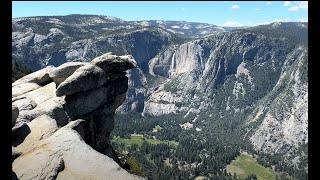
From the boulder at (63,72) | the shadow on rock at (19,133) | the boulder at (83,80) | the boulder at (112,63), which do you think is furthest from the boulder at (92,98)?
the shadow on rock at (19,133)

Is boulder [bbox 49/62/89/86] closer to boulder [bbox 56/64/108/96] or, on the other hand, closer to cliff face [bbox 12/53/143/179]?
cliff face [bbox 12/53/143/179]

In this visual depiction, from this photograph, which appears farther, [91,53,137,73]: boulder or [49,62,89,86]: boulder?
[91,53,137,73]: boulder

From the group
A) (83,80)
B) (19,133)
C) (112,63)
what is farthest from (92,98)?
(19,133)

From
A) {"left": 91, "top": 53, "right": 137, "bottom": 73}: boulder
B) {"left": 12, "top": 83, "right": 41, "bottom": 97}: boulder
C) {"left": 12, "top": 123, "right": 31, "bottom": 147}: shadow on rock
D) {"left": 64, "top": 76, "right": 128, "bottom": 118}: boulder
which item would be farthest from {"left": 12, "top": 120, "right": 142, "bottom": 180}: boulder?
{"left": 91, "top": 53, "right": 137, "bottom": 73}: boulder

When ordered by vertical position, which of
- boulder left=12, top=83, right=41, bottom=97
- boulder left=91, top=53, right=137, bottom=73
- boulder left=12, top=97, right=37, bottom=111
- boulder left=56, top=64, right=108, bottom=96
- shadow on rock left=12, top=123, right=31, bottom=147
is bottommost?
shadow on rock left=12, top=123, right=31, bottom=147

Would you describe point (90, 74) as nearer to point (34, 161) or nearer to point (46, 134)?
point (46, 134)
